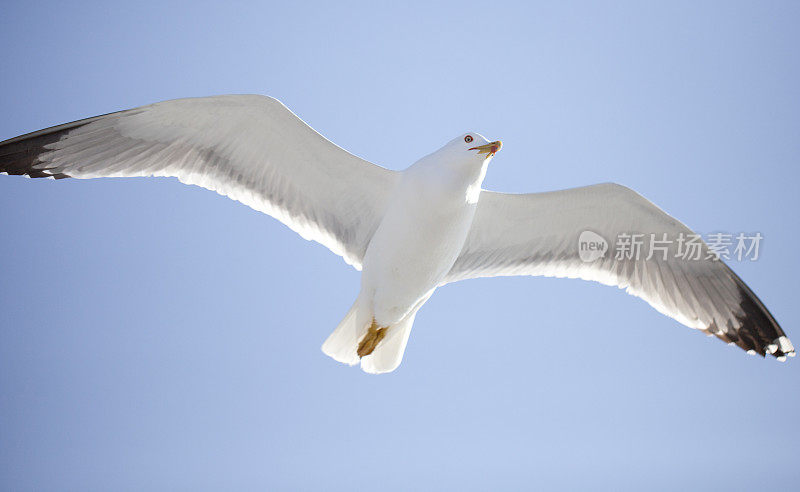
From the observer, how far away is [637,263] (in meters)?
5.30

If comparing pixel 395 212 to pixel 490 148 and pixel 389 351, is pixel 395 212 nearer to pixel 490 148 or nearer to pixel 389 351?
pixel 490 148

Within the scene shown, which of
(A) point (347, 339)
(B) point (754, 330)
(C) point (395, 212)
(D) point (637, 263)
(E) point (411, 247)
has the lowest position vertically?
(A) point (347, 339)

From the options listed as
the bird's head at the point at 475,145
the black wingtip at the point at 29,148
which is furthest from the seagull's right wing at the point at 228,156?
the bird's head at the point at 475,145

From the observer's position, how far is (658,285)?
17.4 feet

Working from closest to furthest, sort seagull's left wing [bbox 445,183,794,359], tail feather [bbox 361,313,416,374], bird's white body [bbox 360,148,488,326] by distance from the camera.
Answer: bird's white body [bbox 360,148,488,326]
tail feather [bbox 361,313,416,374]
seagull's left wing [bbox 445,183,794,359]

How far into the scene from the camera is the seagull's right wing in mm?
4734

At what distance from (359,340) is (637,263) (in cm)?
176

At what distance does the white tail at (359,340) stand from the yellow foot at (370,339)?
25 millimetres

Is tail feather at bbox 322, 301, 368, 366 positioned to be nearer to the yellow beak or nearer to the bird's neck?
the bird's neck

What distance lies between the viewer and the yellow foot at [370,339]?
16.0ft

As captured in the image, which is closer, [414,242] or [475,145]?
[475,145]

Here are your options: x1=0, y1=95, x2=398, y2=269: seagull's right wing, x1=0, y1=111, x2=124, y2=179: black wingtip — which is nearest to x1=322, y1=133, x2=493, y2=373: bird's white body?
x1=0, y1=95, x2=398, y2=269: seagull's right wing

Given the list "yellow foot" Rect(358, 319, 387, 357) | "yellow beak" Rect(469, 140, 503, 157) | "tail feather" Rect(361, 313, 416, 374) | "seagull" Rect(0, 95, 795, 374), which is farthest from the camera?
"tail feather" Rect(361, 313, 416, 374)

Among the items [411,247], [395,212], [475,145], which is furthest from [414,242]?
[475,145]
